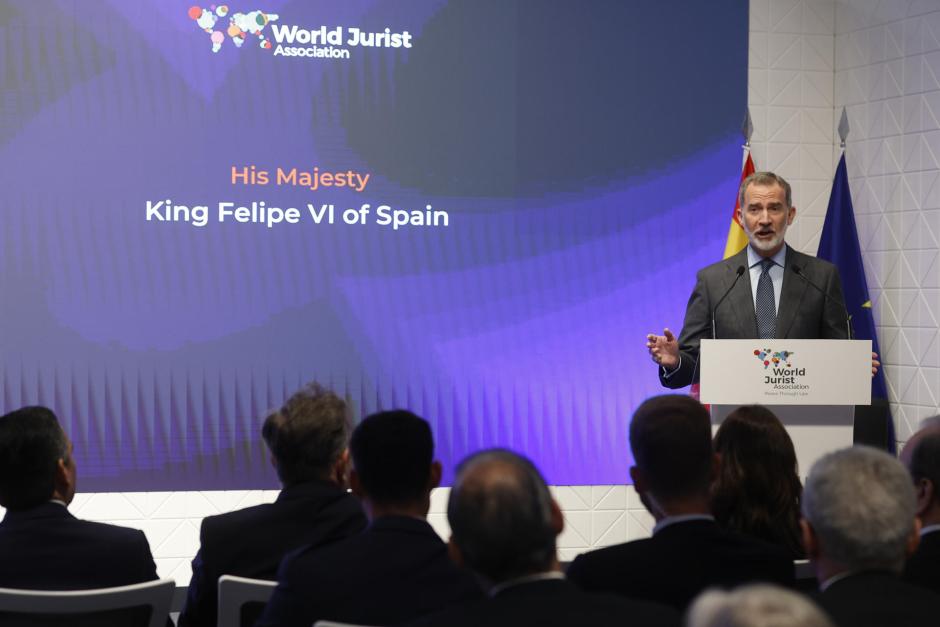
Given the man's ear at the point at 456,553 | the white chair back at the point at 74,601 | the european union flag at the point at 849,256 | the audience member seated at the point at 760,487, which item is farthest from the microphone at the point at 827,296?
the white chair back at the point at 74,601

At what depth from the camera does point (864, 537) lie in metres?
1.91

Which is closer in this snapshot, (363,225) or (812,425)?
(812,425)

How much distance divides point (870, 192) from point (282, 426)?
4.20 meters

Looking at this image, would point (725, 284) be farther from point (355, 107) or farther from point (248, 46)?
point (248, 46)

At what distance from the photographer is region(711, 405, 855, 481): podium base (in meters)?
3.96

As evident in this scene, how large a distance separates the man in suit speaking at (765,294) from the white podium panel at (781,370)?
0.41 meters

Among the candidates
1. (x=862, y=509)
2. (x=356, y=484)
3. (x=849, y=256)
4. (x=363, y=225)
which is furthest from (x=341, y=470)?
(x=849, y=256)

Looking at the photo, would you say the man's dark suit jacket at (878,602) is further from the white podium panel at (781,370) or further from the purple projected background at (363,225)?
the purple projected background at (363,225)

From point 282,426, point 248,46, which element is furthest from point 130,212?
point 282,426

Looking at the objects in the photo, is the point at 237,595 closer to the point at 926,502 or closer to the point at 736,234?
the point at 926,502

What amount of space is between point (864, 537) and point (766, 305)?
2665mm

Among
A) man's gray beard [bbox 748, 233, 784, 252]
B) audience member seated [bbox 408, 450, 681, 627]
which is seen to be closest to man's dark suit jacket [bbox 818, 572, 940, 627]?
audience member seated [bbox 408, 450, 681, 627]

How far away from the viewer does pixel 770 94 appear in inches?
244

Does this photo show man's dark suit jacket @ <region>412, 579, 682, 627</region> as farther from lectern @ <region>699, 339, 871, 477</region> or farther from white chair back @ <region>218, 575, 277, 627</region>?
lectern @ <region>699, 339, 871, 477</region>
